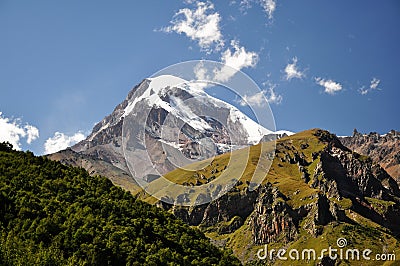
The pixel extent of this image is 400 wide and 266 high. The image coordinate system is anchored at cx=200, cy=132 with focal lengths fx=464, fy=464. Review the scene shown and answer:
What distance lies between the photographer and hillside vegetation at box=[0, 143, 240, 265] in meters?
66.2

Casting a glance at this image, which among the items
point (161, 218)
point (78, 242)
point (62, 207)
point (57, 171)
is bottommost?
point (78, 242)

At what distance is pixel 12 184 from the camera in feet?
267

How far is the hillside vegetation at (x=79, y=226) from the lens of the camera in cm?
6619

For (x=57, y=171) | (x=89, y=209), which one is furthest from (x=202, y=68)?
(x=57, y=171)

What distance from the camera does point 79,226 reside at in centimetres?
7219

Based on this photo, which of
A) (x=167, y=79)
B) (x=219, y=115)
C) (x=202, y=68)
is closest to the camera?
(x=202, y=68)

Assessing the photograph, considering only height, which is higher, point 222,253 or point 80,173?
point 80,173

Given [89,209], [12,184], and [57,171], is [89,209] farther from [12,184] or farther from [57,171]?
[57,171]

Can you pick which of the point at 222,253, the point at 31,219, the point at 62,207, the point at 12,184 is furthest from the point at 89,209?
the point at 222,253

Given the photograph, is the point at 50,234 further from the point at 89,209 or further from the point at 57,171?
the point at 57,171

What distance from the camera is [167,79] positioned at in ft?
167

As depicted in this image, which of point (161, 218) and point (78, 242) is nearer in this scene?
point (78, 242)

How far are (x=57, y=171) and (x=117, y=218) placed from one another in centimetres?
2397

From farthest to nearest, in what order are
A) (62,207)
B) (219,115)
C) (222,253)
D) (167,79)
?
(222,253) → (62,207) → (219,115) → (167,79)
